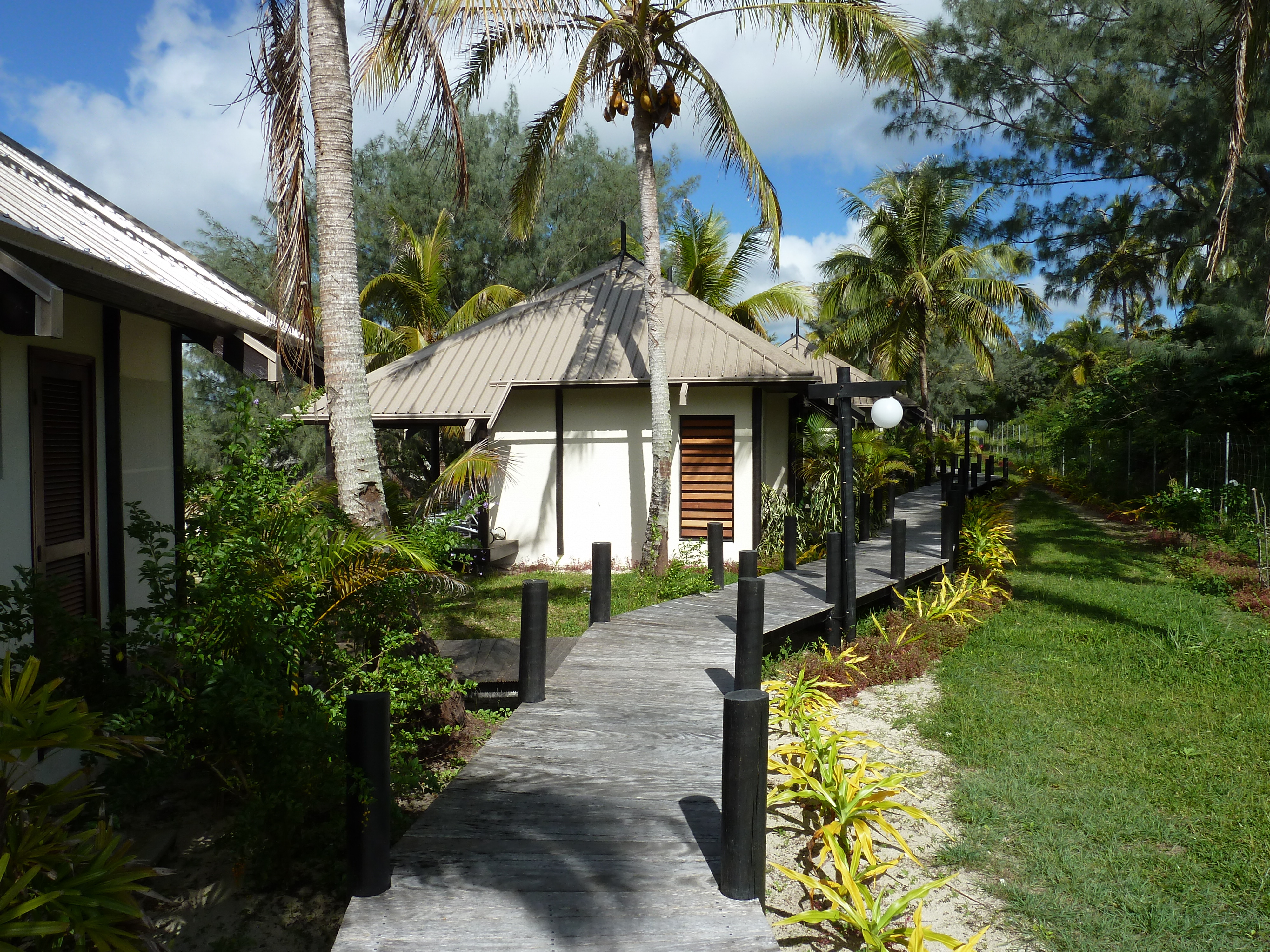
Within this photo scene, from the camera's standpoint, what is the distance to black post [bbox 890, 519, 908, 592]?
33.8ft

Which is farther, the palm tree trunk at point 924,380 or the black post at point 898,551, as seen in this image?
the palm tree trunk at point 924,380

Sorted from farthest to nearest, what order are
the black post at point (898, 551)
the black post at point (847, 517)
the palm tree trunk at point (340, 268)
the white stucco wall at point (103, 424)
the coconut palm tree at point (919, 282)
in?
the coconut palm tree at point (919, 282) < the black post at point (898, 551) < the black post at point (847, 517) < the palm tree trunk at point (340, 268) < the white stucco wall at point (103, 424)

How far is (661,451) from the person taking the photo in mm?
12016

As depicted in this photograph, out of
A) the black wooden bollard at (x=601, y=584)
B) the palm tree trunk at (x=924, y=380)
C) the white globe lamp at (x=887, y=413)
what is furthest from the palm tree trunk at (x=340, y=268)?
the palm tree trunk at (x=924, y=380)

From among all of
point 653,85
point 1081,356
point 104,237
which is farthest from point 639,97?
point 1081,356

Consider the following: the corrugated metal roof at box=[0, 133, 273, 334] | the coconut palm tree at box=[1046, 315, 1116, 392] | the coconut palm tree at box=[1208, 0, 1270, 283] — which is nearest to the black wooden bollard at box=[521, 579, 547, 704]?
the corrugated metal roof at box=[0, 133, 273, 334]

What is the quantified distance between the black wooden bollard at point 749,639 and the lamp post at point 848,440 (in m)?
2.48

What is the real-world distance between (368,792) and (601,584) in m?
4.54

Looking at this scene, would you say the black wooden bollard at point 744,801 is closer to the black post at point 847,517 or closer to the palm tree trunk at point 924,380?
the black post at point 847,517

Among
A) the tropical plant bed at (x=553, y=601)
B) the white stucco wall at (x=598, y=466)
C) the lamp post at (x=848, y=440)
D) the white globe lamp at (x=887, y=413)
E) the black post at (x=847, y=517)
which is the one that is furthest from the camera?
the white stucco wall at (x=598, y=466)

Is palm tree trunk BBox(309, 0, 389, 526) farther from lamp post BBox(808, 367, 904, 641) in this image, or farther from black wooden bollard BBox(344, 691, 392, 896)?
lamp post BBox(808, 367, 904, 641)

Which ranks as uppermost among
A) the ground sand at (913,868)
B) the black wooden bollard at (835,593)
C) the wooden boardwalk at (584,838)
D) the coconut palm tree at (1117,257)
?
the coconut palm tree at (1117,257)

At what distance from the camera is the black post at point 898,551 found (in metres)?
10.3

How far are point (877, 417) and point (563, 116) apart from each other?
215 inches
